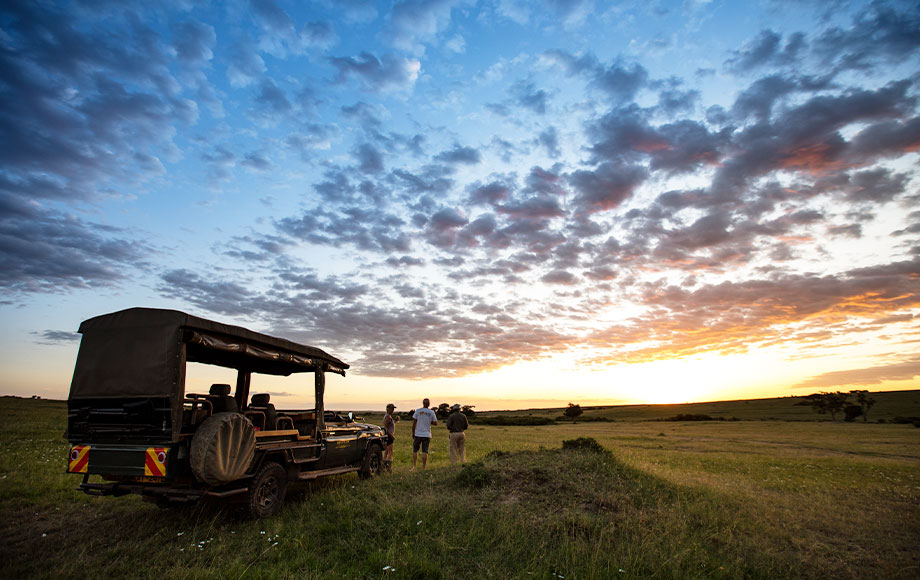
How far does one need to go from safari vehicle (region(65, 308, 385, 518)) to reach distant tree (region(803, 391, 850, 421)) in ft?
308

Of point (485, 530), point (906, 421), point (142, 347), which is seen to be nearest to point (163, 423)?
point (142, 347)

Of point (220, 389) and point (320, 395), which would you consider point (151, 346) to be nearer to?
point (220, 389)

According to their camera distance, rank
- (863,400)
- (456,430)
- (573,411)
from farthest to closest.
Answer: (573,411)
(863,400)
(456,430)

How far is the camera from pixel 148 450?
7629 millimetres

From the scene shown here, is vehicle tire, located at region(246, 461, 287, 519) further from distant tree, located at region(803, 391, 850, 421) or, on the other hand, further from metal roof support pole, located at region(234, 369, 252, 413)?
distant tree, located at region(803, 391, 850, 421)

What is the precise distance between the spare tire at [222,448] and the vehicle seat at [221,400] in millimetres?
876

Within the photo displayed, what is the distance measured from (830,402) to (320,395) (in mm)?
97041

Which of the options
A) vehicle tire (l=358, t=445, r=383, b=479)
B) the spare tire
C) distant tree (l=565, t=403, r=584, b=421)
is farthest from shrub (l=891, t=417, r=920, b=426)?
the spare tire

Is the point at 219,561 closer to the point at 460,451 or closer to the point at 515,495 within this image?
the point at 515,495

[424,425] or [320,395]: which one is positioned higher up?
[320,395]

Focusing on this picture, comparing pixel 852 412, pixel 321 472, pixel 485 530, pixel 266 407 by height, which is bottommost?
pixel 852 412

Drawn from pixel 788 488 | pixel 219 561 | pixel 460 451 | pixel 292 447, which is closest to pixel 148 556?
pixel 219 561

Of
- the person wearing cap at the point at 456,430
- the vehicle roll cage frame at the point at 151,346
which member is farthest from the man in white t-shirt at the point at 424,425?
the vehicle roll cage frame at the point at 151,346

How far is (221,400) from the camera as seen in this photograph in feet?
29.4
